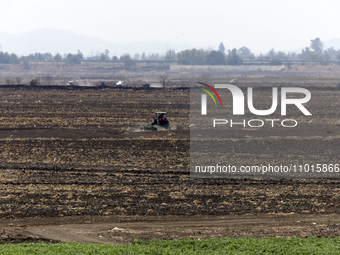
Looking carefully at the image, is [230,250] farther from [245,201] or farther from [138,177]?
[138,177]

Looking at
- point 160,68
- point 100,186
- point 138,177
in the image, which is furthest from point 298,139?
point 160,68

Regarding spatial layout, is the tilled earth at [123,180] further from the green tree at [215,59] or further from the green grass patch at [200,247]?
the green tree at [215,59]

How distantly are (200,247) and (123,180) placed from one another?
993cm

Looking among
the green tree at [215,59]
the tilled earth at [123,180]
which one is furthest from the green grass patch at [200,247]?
the green tree at [215,59]

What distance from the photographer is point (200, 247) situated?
18.6 meters

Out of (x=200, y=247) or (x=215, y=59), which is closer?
(x=200, y=247)

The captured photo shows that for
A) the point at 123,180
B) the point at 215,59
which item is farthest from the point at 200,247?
the point at 215,59

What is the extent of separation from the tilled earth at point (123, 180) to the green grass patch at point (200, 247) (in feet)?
4.52

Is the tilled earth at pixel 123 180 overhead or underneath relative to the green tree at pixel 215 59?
underneath

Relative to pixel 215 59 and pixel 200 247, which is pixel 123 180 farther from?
pixel 215 59

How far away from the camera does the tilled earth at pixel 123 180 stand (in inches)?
915

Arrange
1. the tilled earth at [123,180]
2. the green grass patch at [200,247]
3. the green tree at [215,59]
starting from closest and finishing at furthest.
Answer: the green grass patch at [200,247] < the tilled earth at [123,180] < the green tree at [215,59]

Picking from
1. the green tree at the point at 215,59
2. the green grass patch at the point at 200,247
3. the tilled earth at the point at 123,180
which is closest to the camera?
the green grass patch at the point at 200,247

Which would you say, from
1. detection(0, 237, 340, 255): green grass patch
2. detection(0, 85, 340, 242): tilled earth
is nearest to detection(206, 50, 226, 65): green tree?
detection(0, 85, 340, 242): tilled earth
